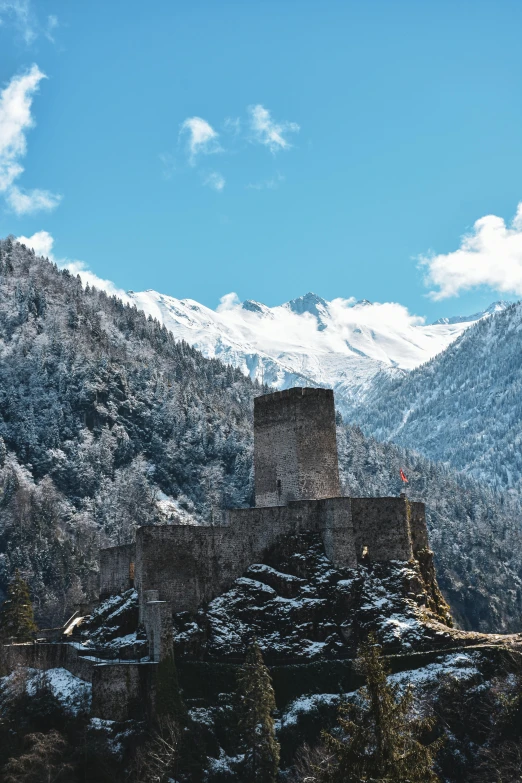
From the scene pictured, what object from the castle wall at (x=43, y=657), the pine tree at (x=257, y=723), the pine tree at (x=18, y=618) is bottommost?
the pine tree at (x=257, y=723)

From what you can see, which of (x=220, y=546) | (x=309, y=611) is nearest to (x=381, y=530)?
(x=309, y=611)

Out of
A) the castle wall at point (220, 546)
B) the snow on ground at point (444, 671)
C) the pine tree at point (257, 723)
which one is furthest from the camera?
the castle wall at point (220, 546)

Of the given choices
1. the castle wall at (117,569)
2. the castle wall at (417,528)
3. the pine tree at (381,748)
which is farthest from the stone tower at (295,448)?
the pine tree at (381,748)

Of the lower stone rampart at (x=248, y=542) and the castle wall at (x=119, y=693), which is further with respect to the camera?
the lower stone rampart at (x=248, y=542)

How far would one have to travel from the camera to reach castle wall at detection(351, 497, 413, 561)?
2571 inches

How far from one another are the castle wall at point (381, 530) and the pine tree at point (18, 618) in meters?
31.7

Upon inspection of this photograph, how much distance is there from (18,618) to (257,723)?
118ft

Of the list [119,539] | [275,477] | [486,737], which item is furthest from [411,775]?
[119,539]

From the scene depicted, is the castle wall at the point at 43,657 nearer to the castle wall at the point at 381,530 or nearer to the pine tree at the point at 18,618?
the pine tree at the point at 18,618

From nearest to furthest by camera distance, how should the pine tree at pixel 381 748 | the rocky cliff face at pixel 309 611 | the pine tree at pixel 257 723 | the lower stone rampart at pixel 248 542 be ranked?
the pine tree at pixel 381 748 < the pine tree at pixel 257 723 < the rocky cliff face at pixel 309 611 < the lower stone rampart at pixel 248 542

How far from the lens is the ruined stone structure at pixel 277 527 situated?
2452 inches

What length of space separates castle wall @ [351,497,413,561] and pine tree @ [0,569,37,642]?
1247 inches

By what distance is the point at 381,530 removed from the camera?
65.7 meters

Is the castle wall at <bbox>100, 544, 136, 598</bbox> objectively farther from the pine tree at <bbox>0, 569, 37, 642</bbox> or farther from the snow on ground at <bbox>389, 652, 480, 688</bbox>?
the snow on ground at <bbox>389, 652, 480, 688</bbox>
